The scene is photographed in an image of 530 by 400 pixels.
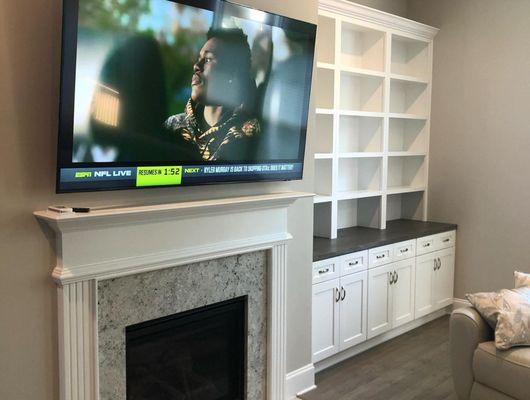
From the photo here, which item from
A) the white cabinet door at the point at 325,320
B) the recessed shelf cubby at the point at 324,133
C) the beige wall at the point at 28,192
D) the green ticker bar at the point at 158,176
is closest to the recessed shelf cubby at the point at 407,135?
the recessed shelf cubby at the point at 324,133

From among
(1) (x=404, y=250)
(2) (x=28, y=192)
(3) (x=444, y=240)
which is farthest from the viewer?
(3) (x=444, y=240)

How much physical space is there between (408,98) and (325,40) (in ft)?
4.44

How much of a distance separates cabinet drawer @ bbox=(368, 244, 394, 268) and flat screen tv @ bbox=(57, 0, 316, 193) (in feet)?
3.85

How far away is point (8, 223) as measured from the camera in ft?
6.77

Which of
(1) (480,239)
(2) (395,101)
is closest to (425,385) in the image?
(1) (480,239)

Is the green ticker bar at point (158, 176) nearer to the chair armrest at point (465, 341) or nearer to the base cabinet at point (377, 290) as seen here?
the base cabinet at point (377, 290)

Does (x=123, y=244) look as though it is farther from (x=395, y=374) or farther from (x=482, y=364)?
(x=395, y=374)

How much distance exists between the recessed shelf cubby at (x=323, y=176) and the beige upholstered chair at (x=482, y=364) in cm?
139

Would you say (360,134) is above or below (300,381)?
above

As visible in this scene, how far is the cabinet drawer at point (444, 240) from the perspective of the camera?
14.9 ft

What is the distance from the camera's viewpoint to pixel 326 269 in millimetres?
3516

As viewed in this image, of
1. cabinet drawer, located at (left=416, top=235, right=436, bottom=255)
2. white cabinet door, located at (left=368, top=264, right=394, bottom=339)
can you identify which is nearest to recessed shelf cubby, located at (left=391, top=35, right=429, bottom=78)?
cabinet drawer, located at (left=416, top=235, right=436, bottom=255)

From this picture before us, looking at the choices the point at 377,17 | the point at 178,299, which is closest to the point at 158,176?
the point at 178,299

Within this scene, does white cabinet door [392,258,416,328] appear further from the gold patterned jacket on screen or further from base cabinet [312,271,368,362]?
the gold patterned jacket on screen
